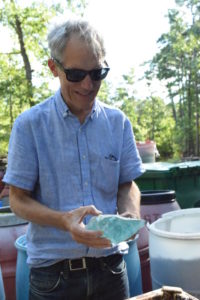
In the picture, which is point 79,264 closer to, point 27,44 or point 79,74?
point 79,74

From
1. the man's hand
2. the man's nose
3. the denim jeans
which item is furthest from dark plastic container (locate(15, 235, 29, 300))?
the man's nose

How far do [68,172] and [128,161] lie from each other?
32cm

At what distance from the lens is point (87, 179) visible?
158 cm

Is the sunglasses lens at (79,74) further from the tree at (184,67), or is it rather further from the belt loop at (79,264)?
the tree at (184,67)

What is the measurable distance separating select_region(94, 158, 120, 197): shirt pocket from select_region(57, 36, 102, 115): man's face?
0.26m

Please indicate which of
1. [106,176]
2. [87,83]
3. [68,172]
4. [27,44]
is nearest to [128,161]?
[106,176]

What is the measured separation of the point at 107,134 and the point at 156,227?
0.73m

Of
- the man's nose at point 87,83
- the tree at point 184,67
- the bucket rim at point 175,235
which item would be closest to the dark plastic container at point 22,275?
the bucket rim at point 175,235

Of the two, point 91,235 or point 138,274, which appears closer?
point 91,235

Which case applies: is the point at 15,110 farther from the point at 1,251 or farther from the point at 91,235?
the point at 91,235

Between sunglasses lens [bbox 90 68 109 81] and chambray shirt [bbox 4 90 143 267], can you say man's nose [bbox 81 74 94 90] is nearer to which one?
sunglasses lens [bbox 90 68 109 81]

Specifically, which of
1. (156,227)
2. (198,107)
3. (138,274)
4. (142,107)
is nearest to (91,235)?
(156,227)

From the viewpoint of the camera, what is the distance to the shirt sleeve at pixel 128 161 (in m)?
1.73

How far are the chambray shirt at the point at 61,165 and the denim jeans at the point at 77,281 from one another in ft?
0.14
